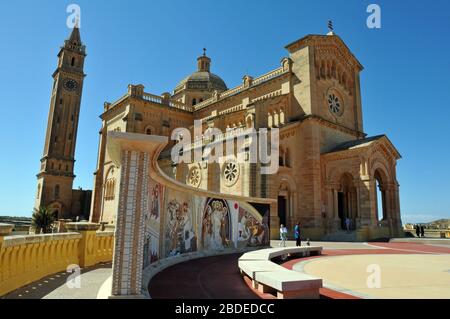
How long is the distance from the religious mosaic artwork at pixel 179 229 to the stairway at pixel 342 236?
14.9 meters

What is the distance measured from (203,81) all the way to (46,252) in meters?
41.3

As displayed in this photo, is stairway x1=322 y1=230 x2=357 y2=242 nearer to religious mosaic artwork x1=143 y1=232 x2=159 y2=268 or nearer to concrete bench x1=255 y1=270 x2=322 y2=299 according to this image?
religious mosaic artwork x1=143 y1=232 x2=159 y2=268

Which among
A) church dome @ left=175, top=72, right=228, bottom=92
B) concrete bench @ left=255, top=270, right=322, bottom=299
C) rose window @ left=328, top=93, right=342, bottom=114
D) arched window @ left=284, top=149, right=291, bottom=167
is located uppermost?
church dome @ left=175, top=72, right=228, bottom=92

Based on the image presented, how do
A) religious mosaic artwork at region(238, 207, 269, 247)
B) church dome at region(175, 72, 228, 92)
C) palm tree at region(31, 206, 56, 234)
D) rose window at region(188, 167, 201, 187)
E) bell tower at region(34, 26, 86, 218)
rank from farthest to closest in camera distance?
bell tower at region(34, 26, 86, 218) → church dome at region(175, 72, 228, 92) → palm tree at region(31, 206, 56, 234) → rose window at region(188, 167, 201, 187) → religious mosaic artwork at region(238, 207, 269, 247)

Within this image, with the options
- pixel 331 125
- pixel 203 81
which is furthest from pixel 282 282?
pixel 203 81

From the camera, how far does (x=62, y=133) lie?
2103 inches

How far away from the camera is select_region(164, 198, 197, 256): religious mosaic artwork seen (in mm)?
10000

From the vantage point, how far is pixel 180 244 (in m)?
11.0

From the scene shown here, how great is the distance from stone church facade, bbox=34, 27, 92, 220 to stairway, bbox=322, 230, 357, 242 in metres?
41.0

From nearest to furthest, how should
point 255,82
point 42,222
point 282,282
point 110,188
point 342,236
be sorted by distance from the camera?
point 282,282
point 342,236
point 255,82
point 42,222
point 110,188

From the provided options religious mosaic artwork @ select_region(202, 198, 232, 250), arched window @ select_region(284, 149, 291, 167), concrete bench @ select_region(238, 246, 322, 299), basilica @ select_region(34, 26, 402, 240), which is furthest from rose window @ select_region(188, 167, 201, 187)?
concrete bench @ select_region(238, 246, 322, 299)

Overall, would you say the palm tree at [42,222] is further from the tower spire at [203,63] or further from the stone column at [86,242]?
the tower spire at [203,63]

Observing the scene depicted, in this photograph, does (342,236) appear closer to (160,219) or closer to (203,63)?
(160,219)
